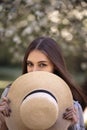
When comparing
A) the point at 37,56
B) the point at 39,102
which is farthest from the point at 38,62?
the point at 39,102

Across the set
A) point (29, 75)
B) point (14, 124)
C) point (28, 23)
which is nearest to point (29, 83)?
point (29, 75)

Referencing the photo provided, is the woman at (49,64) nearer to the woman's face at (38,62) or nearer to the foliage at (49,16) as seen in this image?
the woman's face at (38,62)

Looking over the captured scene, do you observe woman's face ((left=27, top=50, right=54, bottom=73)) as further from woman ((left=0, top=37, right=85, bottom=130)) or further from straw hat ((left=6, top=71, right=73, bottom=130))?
straw hat ((left=6, top=71, right=73, bottom=130))

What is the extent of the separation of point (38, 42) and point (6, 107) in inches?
17.1

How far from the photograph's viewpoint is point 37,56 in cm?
277

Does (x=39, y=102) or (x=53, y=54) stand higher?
(x=53, y=54)

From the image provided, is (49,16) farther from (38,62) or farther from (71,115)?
(71,115)

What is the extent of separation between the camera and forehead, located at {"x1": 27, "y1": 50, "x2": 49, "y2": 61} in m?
2.76

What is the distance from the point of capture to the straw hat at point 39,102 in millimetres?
2520

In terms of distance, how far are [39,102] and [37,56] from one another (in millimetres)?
336

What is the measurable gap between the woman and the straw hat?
0.04 metres

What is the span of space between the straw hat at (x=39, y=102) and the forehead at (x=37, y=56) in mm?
148

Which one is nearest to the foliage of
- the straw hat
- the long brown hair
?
the long brown hair

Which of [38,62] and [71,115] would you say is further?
[38,62]
